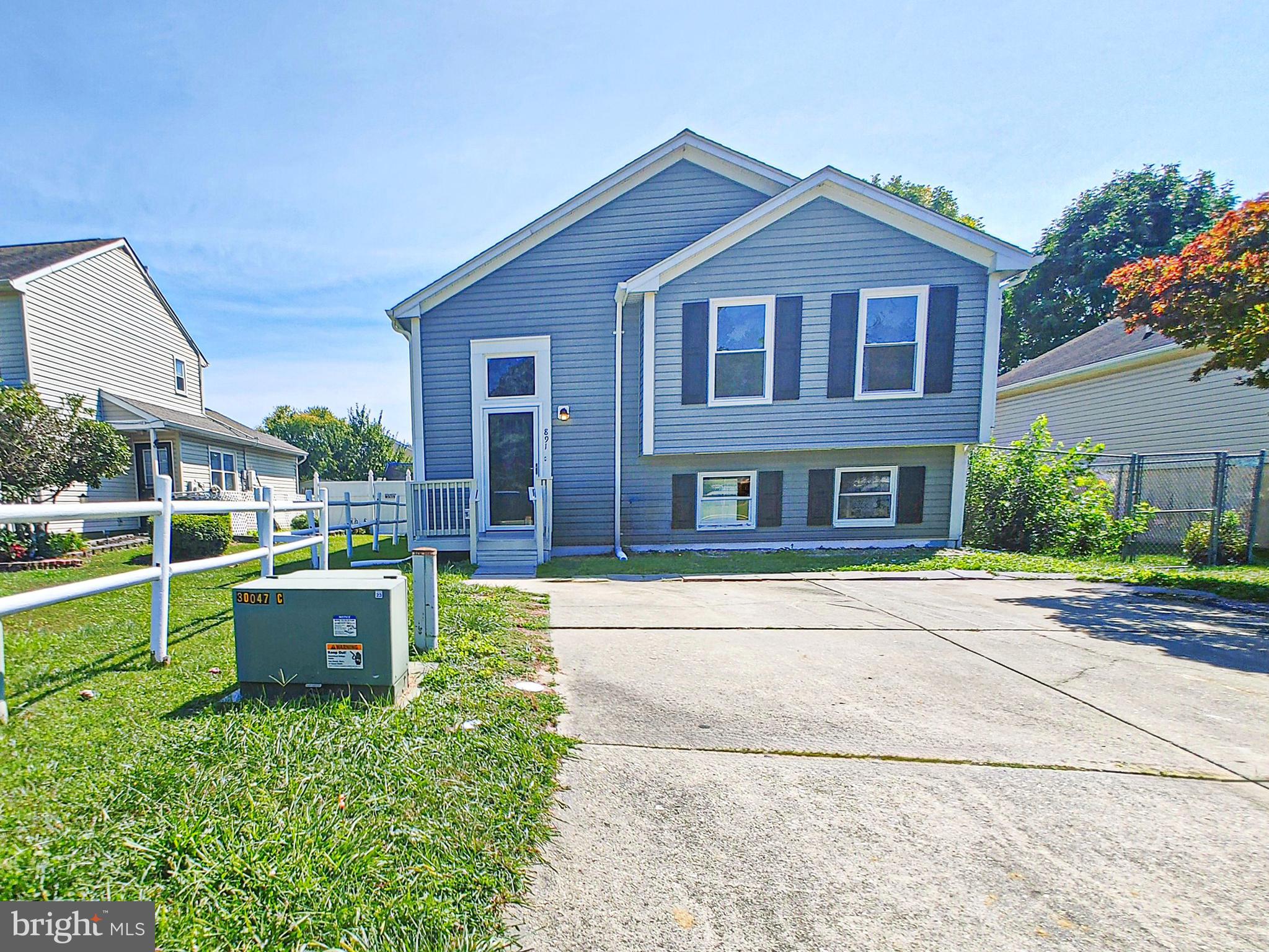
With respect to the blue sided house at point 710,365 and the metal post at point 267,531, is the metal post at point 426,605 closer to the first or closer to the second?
the metal post at point 267,531

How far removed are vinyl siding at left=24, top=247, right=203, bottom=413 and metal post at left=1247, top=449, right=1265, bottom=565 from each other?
2386cm

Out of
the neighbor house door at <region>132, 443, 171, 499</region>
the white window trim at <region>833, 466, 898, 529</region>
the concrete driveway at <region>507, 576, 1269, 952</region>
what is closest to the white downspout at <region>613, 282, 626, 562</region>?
the white window trim at <region>833, 466, 898, 529</region>

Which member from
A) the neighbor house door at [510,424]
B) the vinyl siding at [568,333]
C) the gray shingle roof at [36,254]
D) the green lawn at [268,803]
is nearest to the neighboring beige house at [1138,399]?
the vinyl siding at [568,333]

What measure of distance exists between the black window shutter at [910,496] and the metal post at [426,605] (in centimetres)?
860

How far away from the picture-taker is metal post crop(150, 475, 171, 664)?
281 centimetres

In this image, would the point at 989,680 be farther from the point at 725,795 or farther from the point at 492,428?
the point at 492,428

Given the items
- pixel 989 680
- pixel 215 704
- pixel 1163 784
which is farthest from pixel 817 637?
pixel 215 704

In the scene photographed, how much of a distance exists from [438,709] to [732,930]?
1659 millimetres

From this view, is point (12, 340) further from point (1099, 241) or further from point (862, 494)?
point (1099, 241)

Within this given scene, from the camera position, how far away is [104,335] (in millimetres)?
12461

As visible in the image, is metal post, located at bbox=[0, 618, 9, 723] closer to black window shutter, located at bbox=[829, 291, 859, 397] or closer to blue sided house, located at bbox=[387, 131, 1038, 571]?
blue sided house, located at bbox=[387, 131, 1038, 571]

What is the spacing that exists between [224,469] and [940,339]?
1925 cm

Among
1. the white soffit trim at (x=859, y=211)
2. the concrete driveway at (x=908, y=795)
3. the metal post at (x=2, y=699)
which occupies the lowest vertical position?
the concrete driveway at (x=908, y=795)

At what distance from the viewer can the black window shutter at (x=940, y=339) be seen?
328 inches
